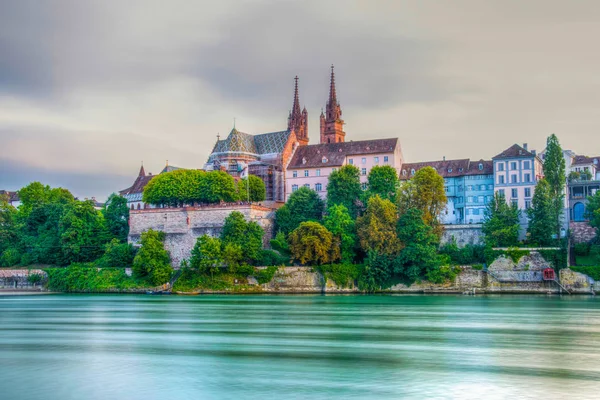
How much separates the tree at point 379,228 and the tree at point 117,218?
1080 inches

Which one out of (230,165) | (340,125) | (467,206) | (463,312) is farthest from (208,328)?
(340,125)

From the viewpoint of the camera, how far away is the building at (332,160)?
75875 millimetres

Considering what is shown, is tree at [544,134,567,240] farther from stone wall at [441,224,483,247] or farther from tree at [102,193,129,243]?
tree at [102,193,129,243]

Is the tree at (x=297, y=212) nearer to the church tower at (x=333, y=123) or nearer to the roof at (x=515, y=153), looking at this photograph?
the roof at (x=515, y=153)

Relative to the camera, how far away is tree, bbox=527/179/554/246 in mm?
58281

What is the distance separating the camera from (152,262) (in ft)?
203

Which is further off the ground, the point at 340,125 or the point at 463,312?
the point at 340,125

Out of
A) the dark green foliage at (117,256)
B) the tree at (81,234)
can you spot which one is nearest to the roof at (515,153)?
the dark green foliage at (117,256)

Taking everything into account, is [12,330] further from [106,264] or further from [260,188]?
[260,188]

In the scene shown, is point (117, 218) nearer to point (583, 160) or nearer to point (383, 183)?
point (383, 183)

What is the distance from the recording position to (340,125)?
102062 millimetres

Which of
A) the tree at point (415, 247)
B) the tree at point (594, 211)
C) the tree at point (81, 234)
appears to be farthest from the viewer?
the tree at point (81, 234)

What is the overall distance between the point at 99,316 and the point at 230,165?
42.4 metres

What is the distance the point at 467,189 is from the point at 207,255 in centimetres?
2796
